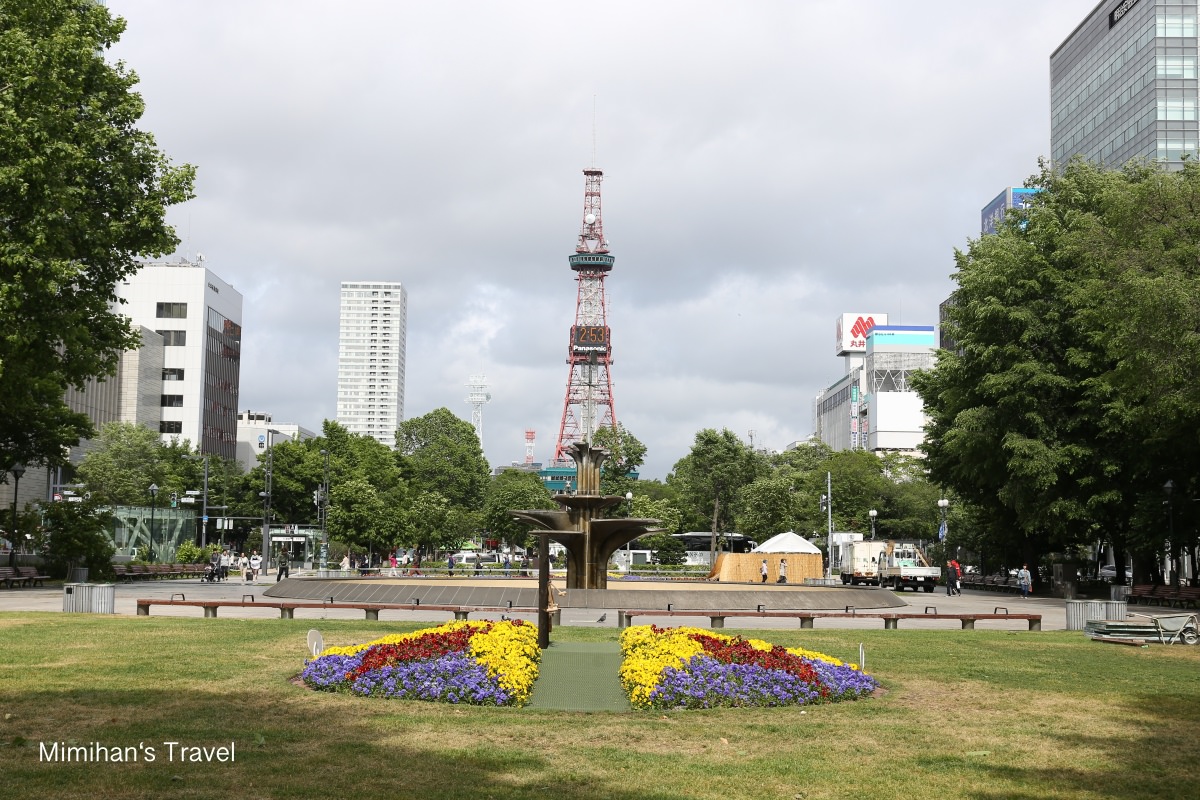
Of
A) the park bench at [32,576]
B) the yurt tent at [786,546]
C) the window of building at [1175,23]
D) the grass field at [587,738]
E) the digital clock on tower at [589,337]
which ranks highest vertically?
the window of building at [1175,23]

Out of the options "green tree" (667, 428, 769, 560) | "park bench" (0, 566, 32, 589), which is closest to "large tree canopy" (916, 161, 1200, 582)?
"green tree" (667, 428, 769, 560)

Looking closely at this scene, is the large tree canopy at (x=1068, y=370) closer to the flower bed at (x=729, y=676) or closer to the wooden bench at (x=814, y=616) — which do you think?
the wooden bench at (x=814, y=616)

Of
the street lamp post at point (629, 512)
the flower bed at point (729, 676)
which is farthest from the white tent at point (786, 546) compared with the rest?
the flower bed at point (729, 676)

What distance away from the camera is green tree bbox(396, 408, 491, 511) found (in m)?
109

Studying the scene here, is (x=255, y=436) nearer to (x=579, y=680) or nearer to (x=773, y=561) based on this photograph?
(x=773, y=561)

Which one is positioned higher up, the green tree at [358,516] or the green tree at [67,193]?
the green tree at [67,193]

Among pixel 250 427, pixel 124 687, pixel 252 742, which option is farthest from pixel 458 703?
pixel 250 427

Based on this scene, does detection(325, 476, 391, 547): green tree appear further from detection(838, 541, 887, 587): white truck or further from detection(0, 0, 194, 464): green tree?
detection(0, 0, 194, 464): green tree

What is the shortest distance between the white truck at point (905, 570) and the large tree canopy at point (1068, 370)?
18.3 ft

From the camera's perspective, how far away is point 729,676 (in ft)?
45.7

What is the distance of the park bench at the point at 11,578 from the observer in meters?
41.6

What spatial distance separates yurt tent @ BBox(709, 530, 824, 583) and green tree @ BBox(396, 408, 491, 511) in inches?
2062

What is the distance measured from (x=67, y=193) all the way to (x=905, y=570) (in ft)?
137

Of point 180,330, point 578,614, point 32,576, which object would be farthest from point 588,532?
point 180,330
